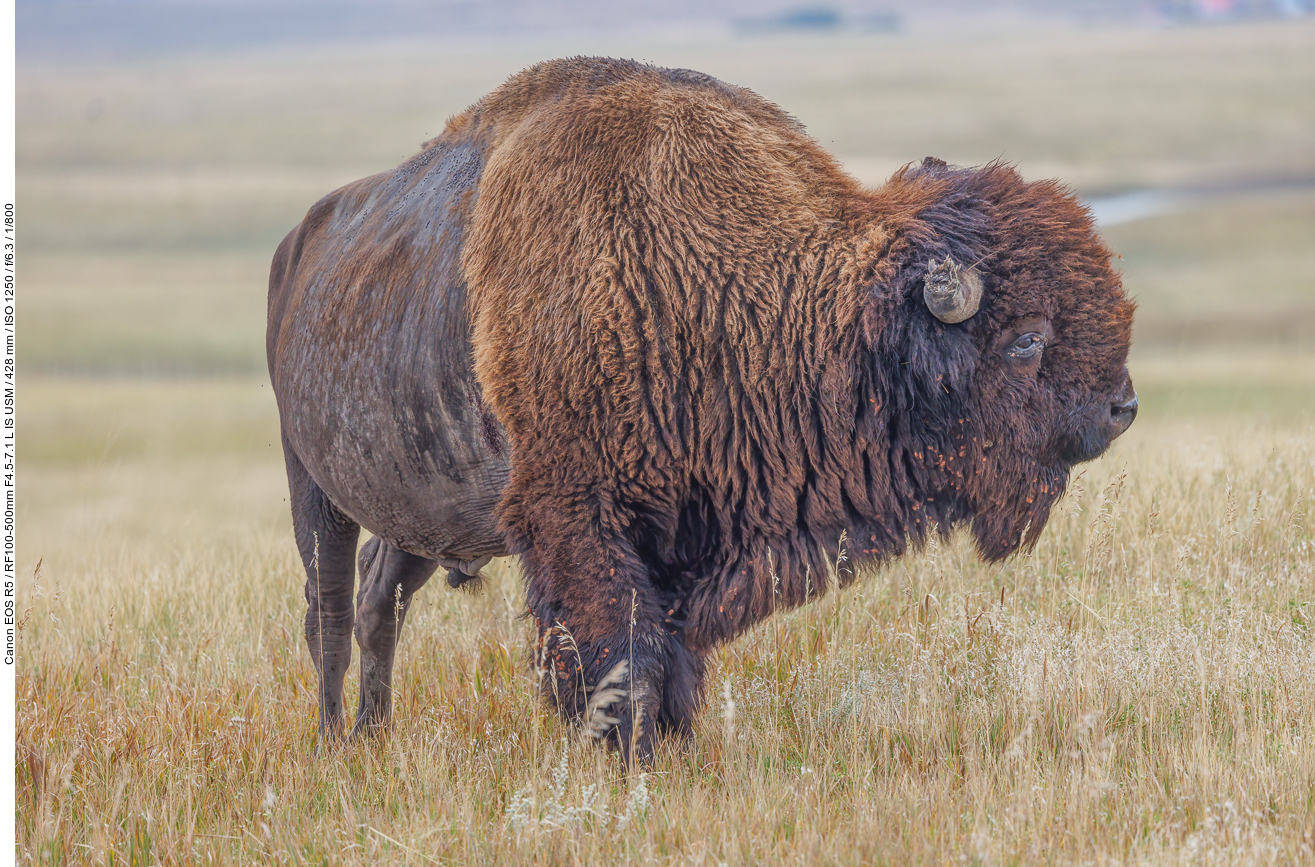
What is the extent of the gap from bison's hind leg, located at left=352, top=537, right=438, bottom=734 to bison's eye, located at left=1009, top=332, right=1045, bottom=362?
9.14ft

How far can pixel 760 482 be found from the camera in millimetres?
3805

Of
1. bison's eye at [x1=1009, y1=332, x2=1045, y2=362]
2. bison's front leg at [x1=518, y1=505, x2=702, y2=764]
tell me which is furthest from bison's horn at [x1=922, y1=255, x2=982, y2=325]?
bison's front leg at [x1=518, y1=505, x2=702, y2=764]

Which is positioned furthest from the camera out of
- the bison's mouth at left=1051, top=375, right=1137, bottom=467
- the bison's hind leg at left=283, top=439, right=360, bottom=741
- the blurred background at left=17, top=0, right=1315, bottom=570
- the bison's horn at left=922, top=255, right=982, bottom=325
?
the blurred background at left=17, top=0, right=1315, bottom=570

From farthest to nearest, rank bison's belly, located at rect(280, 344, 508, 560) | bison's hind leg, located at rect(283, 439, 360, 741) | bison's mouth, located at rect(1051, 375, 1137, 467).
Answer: bison's hind leg, located at rect(283, 439, 360, 741), bison's belly, located at rect(280, 344, 508, 560), bison's mouth, located at rect(1051, 375, 1137, 467)

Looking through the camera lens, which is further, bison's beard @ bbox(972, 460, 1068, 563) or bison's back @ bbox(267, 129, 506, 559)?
bison's back @ bbox(267, 129, 506, 559)

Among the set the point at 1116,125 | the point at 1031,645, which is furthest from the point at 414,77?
Answer: the point at 1031,645

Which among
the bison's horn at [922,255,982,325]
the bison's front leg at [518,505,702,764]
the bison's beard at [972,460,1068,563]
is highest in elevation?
the bison's horn at [922,255,982,325]

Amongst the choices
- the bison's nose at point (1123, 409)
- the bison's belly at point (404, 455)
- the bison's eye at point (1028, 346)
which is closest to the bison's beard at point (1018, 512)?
the bison's nose at point (1123, 409)

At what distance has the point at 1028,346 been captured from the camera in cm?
372

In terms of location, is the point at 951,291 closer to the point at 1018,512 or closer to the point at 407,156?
the point at 1018,512

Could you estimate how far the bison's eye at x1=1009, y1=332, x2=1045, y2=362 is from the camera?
12.2 ft

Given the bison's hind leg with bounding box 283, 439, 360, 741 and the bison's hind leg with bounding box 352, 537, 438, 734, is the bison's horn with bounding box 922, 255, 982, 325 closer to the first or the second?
the bison's hind leg with bounding box 352, 537, 438, 734

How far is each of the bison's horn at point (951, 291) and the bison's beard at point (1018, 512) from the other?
562mm

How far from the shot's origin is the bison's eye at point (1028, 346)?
3.72 meters
